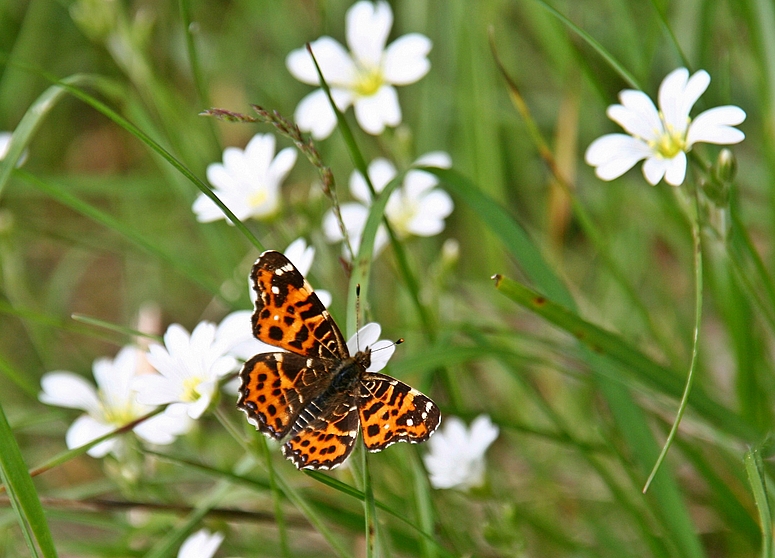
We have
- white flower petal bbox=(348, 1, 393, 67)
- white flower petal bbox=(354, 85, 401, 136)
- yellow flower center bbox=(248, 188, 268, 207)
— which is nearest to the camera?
yellow flower center bbox=(248, 188, 268, 207)

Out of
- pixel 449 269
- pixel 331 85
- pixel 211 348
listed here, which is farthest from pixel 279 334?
pixel 331 85

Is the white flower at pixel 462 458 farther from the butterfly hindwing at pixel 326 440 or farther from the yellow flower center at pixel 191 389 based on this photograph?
the yellow flower center at pixel 191 389

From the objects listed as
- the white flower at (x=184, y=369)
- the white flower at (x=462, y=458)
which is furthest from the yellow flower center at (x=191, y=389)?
the white flower at (x=462, y=458)

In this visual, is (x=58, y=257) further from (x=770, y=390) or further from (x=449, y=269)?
(x=770, y=390)

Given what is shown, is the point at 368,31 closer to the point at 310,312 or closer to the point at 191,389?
the point at 310,312

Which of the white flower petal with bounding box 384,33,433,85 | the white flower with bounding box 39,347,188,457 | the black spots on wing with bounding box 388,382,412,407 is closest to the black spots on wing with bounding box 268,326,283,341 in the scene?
the black spots on wing with bounding box 388,382,412,407

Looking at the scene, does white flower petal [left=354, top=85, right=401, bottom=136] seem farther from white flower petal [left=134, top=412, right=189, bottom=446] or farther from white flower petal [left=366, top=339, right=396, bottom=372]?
white flower petal [left=134, top=412, right=189, bottom=446]

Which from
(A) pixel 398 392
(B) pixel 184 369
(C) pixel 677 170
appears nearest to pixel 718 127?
(C) pixel 677 170
